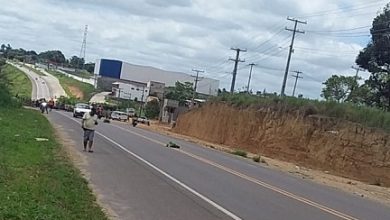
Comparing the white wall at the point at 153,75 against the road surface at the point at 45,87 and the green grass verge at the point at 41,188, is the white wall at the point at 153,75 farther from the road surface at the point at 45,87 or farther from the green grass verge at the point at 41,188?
the green grass verge at the point at 41,188

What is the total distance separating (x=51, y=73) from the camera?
16975cm

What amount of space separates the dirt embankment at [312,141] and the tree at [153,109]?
196 ft

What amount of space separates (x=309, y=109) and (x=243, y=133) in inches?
360

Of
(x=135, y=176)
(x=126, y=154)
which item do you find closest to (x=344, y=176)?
(x=126, y=154)

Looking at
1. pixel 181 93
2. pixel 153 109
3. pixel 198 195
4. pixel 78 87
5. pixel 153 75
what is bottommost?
pixel 153 109

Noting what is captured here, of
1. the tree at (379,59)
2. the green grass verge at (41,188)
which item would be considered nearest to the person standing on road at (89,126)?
the green grass verge at (41,188)

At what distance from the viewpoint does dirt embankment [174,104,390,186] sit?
116 ft

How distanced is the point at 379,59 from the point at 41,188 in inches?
1801

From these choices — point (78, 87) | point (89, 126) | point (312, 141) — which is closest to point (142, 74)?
point (78, 87)

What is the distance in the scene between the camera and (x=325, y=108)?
42.8 metres

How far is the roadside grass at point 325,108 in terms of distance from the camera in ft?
124

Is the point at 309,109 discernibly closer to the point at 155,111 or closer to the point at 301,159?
the point at 301,159

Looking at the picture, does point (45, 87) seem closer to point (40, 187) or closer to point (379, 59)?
point (379, 59)

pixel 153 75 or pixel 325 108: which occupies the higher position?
pixel 153 75
